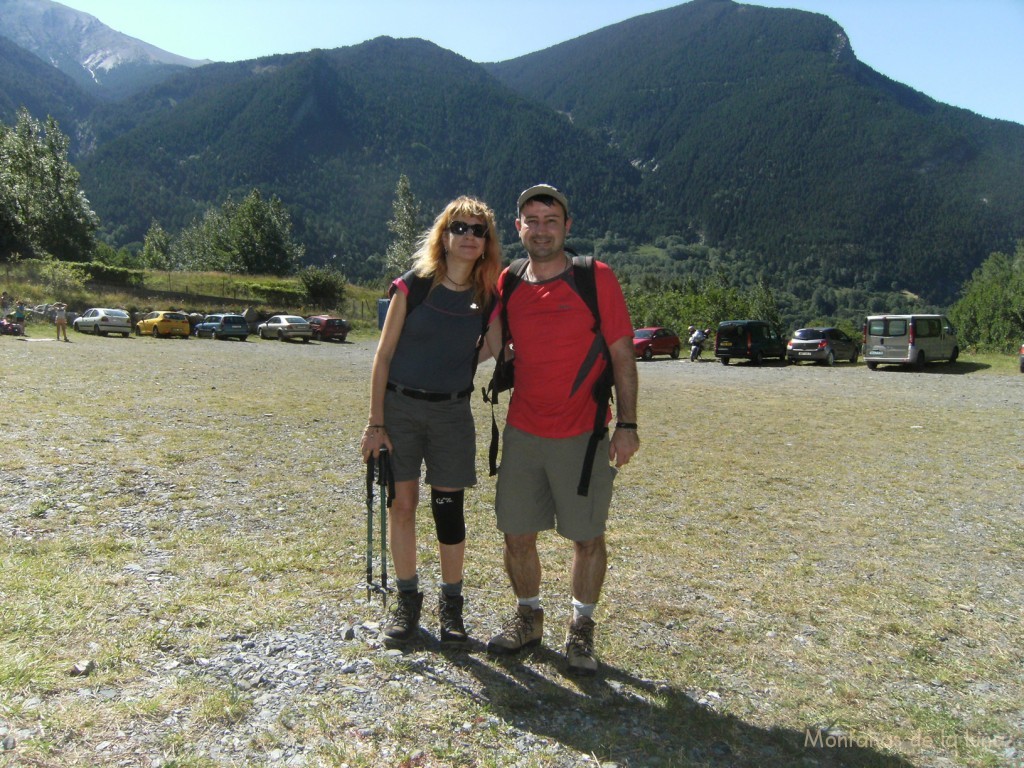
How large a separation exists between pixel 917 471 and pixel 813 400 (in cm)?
773

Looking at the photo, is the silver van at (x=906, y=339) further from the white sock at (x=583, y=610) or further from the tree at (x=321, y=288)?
the tree at (x=321, y=288)

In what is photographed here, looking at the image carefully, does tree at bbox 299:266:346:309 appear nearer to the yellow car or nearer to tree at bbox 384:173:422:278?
the yellow car

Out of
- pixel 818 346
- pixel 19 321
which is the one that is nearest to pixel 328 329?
pixel 19 321

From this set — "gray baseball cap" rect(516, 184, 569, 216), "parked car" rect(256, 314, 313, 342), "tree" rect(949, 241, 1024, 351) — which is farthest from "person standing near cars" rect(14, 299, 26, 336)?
"tree" rect(949, 241, 1024, 351)

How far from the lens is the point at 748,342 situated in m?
29.4

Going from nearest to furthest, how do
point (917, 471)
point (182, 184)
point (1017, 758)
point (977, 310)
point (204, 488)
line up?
point (1017, 758) → point (204, 488) → point (917, 471) → point (977, 310) → point (182, 184)

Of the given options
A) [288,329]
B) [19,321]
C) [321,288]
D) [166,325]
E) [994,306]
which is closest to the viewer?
[19,321]

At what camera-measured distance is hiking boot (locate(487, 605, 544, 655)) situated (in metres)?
3.32

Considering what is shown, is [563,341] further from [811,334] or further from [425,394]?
[811,334]

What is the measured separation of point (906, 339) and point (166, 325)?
33335 millimetres

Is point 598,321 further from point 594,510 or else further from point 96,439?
point 96,439

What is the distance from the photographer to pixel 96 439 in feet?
26.1

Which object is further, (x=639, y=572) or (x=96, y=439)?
(x=96, y=439)

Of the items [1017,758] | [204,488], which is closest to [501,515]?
[1017,758]
